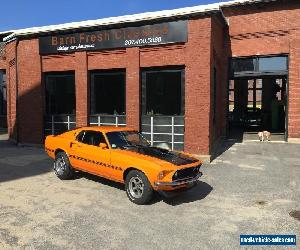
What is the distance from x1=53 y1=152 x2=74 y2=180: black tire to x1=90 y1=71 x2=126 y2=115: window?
17.9 feet

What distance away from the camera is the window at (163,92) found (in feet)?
43.8

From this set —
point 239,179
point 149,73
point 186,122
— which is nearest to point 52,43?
point 149,73

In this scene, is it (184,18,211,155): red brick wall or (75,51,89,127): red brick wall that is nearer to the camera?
(184,18,211,155): red brick wall

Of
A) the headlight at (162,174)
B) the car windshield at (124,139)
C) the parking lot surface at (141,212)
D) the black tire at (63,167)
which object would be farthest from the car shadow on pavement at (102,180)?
the headlight at (162,174)

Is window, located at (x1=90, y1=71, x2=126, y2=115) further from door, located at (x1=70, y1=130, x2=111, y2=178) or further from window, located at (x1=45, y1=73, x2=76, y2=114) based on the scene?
door, located at (x1=70, y1=130, x2=111, y2=178)

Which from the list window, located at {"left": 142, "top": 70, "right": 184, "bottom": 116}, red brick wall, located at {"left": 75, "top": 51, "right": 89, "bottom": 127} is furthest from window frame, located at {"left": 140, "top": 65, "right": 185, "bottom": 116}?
red brick wall, located at {"left": 75, "top": 51, "right": 89, "bottom": 127}

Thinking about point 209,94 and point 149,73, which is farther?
point 149,73

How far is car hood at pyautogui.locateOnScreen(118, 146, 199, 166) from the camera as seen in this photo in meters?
7.41

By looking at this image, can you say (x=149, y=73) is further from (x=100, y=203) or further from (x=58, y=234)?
(x=58, y=234)

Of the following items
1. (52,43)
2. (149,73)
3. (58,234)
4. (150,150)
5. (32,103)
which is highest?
(52,43)

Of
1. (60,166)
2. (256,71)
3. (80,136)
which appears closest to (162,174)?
(80,136)

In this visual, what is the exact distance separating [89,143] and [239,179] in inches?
186

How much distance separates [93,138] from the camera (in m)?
8.67

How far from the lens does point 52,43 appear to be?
49.9 ft
